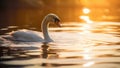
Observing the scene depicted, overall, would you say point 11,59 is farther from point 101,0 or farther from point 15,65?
point 101,0

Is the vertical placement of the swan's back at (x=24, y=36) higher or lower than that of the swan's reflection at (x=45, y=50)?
higher

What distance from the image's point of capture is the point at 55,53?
15.4 meters

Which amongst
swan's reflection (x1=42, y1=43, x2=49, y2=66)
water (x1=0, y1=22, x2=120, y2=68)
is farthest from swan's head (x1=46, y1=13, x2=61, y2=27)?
swan's reflection (x1=42, y1=43, x2=49, y2=66)

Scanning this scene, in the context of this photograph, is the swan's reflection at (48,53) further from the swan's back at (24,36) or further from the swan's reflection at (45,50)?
the swan's back at (24,36)

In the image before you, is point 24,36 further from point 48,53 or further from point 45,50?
point 48,53

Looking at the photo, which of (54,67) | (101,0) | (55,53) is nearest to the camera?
(54,67)

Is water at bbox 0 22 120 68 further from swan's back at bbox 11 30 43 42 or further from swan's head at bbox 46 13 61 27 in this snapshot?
swan's head at bbox 46 13 61 27

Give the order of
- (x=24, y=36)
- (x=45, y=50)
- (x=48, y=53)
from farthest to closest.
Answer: (x=24, y=36)
(x=45, y=50)
(x=48, y=53)

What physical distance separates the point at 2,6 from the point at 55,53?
48.6 m

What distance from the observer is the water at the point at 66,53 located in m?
12.9

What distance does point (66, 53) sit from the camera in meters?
15.2

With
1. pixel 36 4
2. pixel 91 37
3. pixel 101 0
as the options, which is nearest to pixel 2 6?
pixel 36 4

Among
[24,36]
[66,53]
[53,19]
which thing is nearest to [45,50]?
[66,53]

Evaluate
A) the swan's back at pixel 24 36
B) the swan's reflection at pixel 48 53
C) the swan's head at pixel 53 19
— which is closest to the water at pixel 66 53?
the swan's reflection at pixel 48 53
